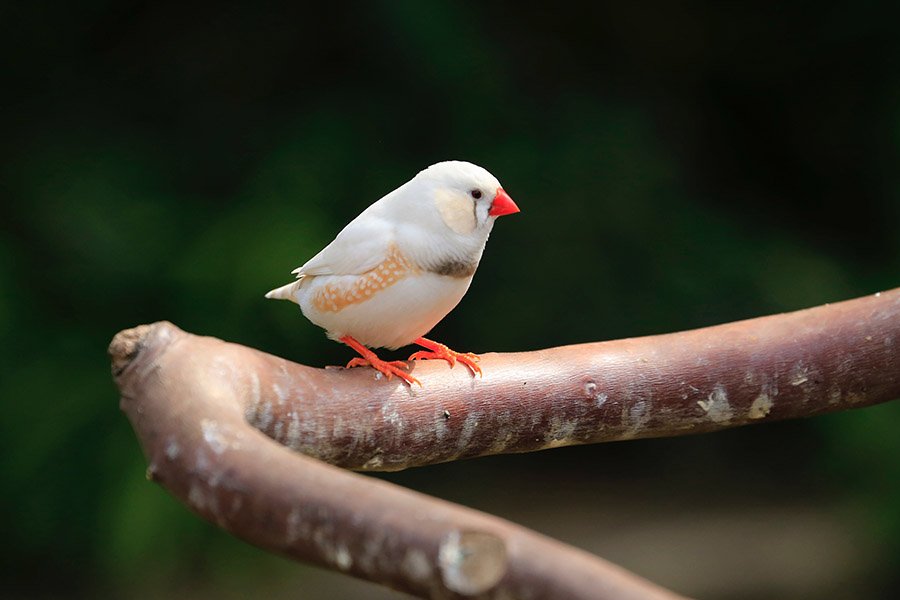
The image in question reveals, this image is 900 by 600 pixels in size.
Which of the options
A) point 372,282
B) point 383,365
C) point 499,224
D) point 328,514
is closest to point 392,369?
point 383,365

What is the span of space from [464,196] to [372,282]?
154 millimetres

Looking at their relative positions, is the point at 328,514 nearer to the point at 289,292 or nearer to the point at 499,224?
the point at 289,292

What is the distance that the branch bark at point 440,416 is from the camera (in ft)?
2.27

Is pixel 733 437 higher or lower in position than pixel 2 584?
higher

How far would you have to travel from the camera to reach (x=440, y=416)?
1.18m

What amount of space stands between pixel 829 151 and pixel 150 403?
231 cm

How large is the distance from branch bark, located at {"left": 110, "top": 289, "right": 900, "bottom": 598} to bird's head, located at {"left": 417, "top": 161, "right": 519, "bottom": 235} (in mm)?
172

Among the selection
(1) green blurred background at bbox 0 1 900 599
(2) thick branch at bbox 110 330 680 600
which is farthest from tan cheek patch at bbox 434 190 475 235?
(1) green blurred background at bbox 0 1 900 599

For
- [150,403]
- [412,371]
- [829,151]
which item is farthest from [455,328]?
[150,403]

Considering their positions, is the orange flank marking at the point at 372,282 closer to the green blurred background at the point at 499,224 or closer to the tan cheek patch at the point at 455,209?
the tan cheek patch at the point at 455,209

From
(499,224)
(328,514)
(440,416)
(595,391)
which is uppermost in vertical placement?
(499,224)

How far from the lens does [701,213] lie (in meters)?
2.66

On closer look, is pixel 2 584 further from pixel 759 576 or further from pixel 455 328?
pixel 759 576

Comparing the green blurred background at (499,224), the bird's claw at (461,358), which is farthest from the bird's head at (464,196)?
the green blurred background at (499,224)
